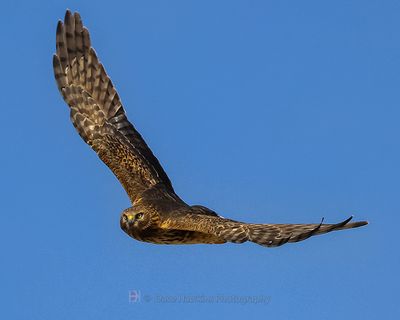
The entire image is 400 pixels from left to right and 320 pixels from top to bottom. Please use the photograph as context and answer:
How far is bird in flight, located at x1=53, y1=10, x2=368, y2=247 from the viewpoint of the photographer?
25188 millimetres

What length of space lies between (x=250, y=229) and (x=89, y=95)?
8892mm

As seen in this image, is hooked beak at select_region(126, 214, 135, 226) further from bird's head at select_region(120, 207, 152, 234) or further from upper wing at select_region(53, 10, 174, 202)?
upper wing at select_region(53, 10, 174, 202)

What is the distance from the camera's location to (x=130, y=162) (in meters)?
30.1

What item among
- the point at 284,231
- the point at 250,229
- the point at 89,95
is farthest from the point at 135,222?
the point at 89,95

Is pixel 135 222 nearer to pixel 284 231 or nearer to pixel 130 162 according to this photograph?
pixel 130 162

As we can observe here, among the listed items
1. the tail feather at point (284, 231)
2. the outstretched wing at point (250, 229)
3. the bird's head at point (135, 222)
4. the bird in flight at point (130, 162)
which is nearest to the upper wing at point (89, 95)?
the bird in flight at point (130, 162)

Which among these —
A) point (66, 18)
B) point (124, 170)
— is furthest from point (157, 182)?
point (66, 18)

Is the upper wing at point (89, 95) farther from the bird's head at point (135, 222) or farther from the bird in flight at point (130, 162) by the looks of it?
the bird's head at point (135, 222)

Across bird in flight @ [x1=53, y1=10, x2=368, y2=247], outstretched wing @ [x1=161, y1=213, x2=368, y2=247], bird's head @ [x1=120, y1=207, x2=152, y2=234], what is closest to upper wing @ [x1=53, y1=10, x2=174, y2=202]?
bird in flight @ [x1=53, y1=10, x2=368, y2=247]

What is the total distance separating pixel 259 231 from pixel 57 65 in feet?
32.7

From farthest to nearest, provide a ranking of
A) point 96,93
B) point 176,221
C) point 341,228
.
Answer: point 96,93 → point 176,221 → point 341,228

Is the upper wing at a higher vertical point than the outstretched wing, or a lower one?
higher

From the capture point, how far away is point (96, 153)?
101 feet

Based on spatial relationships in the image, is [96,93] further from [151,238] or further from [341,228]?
[341,228]
